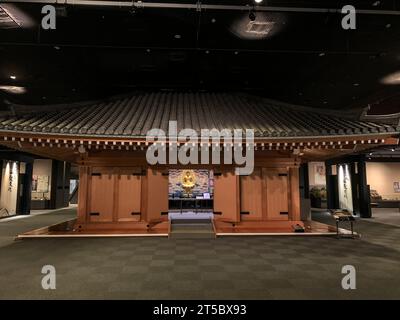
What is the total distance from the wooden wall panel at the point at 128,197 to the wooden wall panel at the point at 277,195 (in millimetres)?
4902

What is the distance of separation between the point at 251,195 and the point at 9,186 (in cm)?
1517

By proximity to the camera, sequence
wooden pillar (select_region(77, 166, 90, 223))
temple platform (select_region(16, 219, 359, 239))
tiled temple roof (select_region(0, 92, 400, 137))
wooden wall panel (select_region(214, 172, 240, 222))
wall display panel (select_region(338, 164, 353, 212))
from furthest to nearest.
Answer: wall display panel (select_region(338, 164, 353, 212))
wooden wall panel (select_region(214, 172, 240, 222))
wooden pillar (select_region(77, 166, 90, 223))
temple platform (select_region(16, 219, 359, 239))
tiled temple roof (select_region(0, 92, 400, 137))

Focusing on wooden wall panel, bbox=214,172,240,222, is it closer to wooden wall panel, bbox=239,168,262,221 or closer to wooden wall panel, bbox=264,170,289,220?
wooden wall panel, bbox=239,168,262,221

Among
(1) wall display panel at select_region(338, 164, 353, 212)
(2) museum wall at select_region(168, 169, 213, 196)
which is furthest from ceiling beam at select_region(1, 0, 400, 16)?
(1) wall display panel at select_region(338, 164, 353, 212)

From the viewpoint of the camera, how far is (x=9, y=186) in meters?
15.3

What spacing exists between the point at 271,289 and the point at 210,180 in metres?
13.4

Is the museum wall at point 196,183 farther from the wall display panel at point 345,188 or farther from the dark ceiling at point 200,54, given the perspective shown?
the wall display panel at point 345,188

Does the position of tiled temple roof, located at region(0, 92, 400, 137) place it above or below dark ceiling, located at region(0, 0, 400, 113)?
below

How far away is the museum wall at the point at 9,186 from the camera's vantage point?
14656 millimetres

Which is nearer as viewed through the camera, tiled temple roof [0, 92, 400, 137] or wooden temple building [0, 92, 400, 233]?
tiled temple roof [0, 92, 400, 137]

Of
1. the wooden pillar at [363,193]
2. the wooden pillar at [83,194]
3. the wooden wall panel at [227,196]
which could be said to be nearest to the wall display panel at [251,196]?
the wooden wall panel at [227,196]

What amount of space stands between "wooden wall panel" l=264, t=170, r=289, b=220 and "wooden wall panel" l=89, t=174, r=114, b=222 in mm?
5872

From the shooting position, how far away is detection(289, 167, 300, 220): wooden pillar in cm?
920
